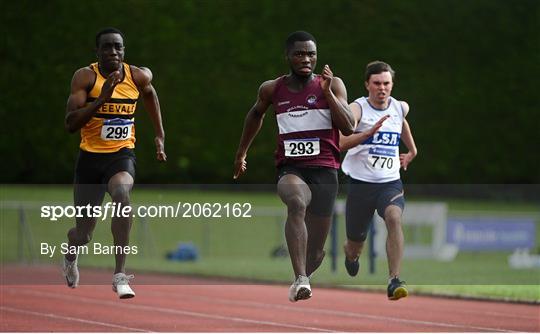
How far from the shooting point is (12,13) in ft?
61.6

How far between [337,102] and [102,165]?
1.80m

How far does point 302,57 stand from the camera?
1004 centimetres

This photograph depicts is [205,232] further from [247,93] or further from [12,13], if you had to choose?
[12,13]

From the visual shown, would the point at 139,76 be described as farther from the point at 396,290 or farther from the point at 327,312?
the point at 327,312

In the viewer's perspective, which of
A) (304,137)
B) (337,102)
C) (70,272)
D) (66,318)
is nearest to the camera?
(337,102)

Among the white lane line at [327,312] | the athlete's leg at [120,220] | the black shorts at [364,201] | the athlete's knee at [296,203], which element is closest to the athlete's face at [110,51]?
the athlete's leg at [120,220]

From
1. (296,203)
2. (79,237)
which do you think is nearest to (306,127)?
(296,203)

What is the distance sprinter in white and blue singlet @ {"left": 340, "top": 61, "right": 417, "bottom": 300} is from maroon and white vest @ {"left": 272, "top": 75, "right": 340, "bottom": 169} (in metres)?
0.56

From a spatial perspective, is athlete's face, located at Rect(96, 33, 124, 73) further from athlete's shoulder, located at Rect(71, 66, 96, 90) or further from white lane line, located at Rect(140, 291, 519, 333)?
white lane line, located at Rect(140, 291, 519, 333)

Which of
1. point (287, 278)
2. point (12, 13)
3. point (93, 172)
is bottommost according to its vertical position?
point (93, 172)

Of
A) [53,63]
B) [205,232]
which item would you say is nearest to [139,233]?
[205,232]

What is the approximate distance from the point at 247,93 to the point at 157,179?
1.83 m

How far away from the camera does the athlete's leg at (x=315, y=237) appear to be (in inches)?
417

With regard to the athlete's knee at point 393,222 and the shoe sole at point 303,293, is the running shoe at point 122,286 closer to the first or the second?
the shoe sole at point 303,293
